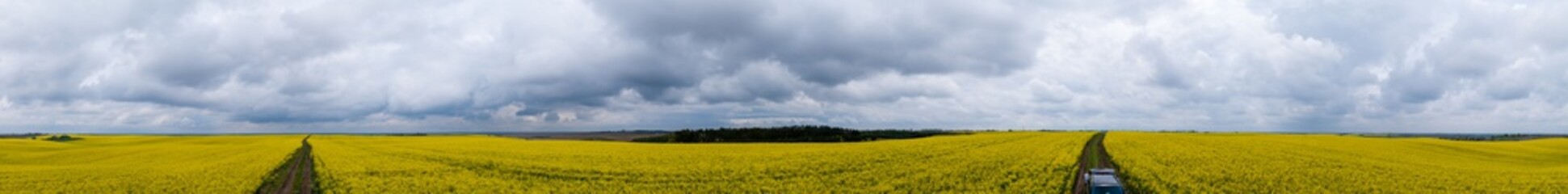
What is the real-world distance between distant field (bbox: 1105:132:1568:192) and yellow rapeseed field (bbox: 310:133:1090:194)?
14.0 feet

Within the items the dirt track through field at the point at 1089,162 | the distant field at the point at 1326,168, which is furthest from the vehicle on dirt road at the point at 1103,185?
the distant field at the point at 1326,168

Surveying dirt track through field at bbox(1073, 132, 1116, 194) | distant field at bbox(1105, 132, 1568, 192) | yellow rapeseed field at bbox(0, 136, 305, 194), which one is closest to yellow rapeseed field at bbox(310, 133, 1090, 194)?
dirt track through field at bbox(1073, 132, 1116, 194)

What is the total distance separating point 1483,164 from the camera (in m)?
45.3

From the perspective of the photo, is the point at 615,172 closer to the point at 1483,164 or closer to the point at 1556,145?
the point at 1483,164

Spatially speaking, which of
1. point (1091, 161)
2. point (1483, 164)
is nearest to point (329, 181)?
point (1091, 161)

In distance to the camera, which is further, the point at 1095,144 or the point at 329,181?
the point at 1095,144

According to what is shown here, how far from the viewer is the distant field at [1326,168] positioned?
1282 inches

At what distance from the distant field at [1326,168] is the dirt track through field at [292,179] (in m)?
36.7

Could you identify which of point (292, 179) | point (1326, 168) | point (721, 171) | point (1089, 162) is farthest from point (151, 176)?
point (1326, 168)

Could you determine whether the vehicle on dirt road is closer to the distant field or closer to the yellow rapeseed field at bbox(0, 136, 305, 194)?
the distant field

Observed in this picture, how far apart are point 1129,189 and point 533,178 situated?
1056 inches

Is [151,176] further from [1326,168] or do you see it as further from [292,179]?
[1326,168]

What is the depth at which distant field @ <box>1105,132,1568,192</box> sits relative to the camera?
32.6 meters

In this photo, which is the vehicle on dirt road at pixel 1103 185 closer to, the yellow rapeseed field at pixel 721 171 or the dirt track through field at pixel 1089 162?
the dirt track through field at pixel 1089 162
